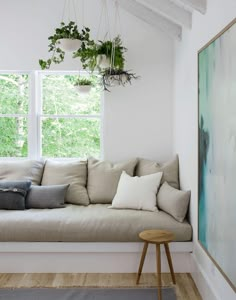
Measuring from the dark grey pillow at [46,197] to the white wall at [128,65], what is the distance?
84cm

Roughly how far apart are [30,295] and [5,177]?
5.21ft

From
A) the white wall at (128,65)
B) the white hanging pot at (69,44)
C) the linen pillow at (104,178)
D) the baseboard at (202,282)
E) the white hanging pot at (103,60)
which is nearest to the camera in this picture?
the baseboard at (202,282)

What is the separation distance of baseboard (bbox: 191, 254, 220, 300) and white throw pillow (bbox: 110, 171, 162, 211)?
72cm

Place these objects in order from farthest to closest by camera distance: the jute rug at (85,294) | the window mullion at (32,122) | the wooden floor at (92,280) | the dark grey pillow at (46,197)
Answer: the window mullion at (32,122), the dark grey pillow at (46,197), the wooden floor at (92,280), the jute rug at (85,294)

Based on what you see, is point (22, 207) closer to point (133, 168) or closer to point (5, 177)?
point (5, 177)

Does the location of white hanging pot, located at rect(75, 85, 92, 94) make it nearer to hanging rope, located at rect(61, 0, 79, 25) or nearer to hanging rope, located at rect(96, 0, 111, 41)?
hanging rope, located at rect(96, 0, 111, 41)

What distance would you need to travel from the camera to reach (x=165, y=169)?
4.21 m

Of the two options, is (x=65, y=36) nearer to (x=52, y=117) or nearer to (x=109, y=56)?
(x=109, y=56)

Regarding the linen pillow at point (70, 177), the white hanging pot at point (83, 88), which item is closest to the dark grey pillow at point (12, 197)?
the linen pillow at point (70, 177)

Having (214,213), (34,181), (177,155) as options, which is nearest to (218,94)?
(214,213)

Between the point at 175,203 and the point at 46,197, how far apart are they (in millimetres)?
1338

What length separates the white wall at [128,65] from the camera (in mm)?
4543

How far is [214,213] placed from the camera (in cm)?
266

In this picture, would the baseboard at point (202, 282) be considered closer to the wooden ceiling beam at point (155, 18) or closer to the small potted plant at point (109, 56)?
the small potted plant at point (109, 56)
